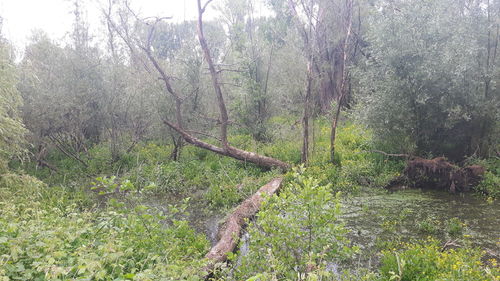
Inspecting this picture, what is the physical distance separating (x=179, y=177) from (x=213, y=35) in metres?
9.28

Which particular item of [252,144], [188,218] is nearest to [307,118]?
[252,144]

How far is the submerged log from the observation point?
9.20 m

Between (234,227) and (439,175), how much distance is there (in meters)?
6.16

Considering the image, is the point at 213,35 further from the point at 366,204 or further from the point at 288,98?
the point at 366,204

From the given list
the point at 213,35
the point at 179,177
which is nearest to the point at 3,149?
the point at 179,177

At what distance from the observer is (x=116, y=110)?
13047 mm

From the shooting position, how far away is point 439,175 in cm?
959

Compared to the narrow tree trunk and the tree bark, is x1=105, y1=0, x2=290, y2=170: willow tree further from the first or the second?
the tree bark

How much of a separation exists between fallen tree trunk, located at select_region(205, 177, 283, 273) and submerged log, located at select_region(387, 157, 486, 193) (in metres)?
3.56

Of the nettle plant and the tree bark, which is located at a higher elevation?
the tree bark

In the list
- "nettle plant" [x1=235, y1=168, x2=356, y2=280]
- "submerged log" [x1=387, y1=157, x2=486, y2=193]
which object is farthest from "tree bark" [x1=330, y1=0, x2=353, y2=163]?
"nettle plant" [x1=235, y1=168, x2=356, y2=280]

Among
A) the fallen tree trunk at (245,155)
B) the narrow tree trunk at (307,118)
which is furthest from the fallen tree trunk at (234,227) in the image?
the narrow tree trunk at (307,118)

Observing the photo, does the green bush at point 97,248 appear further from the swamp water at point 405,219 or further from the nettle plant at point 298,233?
the swamp water at point 405,219

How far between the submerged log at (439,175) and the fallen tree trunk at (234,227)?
140 inches
